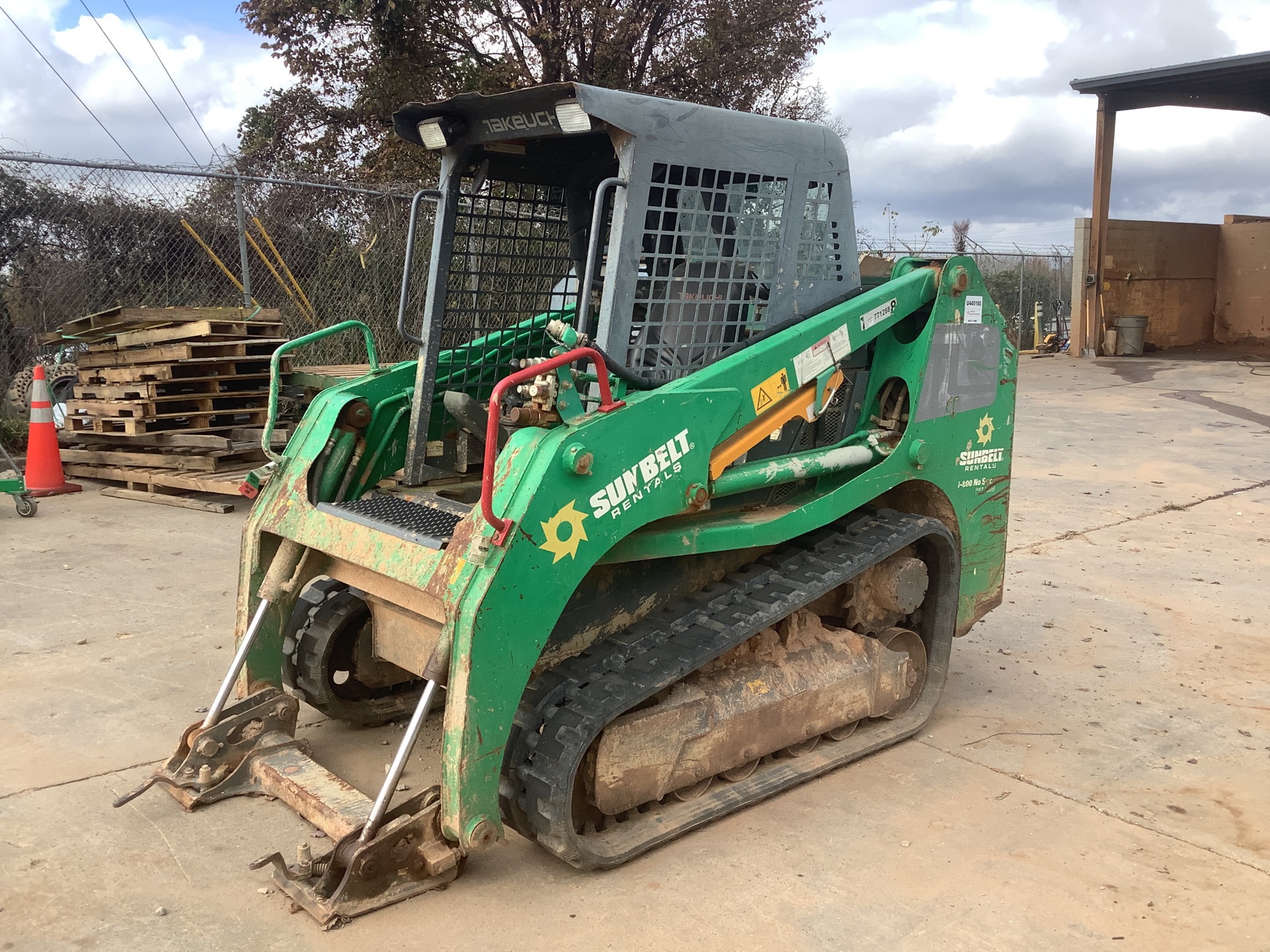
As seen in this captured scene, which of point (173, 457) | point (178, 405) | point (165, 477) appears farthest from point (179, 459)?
point (178, 405)

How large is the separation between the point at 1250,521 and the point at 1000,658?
12.1 feet

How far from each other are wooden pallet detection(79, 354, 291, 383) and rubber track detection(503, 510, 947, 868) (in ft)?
19.1

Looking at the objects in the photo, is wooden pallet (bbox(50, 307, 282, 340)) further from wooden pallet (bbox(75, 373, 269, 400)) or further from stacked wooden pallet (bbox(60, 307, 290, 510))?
wooden pallet (bbox(75, 373, 269, 400))

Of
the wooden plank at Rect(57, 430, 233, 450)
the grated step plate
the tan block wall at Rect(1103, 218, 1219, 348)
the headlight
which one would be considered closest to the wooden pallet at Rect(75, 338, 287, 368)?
the wooden plank at Rect(57, 430, 233, 450)

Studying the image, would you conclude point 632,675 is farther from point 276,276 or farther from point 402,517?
point 276,276

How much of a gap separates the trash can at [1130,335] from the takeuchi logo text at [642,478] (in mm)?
17829

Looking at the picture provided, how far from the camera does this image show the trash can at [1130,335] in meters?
19.0

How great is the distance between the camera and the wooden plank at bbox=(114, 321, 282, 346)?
8.26m

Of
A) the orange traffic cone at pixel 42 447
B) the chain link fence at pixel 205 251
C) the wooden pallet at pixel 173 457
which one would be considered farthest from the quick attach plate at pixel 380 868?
the chain link fence at pixel 205 251

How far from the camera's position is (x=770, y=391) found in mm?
3703

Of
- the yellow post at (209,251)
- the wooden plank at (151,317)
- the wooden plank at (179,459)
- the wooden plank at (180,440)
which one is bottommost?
the wooden plank at (179,459)

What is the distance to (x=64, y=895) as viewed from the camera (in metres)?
3.11

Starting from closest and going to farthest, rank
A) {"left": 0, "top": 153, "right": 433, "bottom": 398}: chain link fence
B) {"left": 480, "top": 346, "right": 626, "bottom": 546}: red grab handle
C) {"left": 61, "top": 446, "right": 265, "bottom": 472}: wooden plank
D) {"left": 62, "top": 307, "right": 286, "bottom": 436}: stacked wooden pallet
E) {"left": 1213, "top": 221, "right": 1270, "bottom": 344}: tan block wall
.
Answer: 1. {"left": 480, "top": 346, "right": 626, "bottom": 546}: red grab handle
2. {"left": 62, "top": 307, "right": 286, "bottom": 436}: stacked wooden pallet
3. {"left": 61, "top": 446, "right": 265, "bottom": 472}: wooden plank
4. {"left": 0, "top": 153, "right": 433, "bottom": 398}: chain link fence
5. {"left": 1213, "top": 221, "right": 1270, "bottom": 344}: tan block wall

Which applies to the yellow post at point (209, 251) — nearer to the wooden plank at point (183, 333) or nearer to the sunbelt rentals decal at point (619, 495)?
the wooden plank at point (183, 333)
